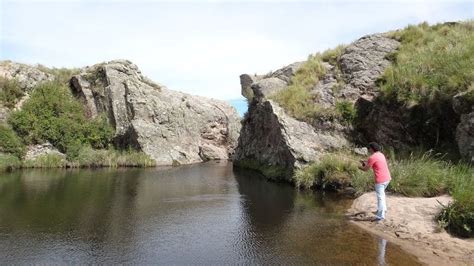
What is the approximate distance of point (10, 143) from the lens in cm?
3047

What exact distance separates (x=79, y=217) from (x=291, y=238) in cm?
669

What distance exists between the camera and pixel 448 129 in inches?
687

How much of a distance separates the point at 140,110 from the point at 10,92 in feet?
33.7

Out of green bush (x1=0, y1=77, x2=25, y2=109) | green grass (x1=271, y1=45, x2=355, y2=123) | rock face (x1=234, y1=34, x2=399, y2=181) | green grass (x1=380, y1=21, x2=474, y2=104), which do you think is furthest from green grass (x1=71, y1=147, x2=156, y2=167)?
green grass (x1=380, y1=21, x2=474, y2=104)

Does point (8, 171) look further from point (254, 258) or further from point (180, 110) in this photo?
point (254, 258)

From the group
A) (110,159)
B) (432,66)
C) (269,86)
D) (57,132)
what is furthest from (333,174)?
(57,132)

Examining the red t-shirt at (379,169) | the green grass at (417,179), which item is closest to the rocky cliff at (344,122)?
the green grass at (417,179)

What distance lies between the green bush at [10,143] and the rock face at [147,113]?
7.16m

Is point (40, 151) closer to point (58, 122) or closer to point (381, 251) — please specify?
point (58, 122)

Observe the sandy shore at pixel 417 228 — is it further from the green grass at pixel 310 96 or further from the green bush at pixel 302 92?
the green bush at pixel 302 92

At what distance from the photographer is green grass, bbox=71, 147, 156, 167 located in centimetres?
3188

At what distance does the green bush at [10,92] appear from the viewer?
33.6 m

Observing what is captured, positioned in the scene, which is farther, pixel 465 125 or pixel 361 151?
pixel 361 151

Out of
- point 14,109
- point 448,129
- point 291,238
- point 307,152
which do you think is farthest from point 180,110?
point 291,238
